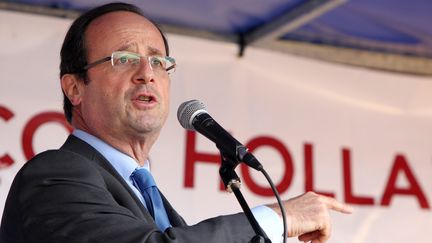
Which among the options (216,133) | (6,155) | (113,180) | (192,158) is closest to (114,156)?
(113,180)

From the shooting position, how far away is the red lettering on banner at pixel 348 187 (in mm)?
3842

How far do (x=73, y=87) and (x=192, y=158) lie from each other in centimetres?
160

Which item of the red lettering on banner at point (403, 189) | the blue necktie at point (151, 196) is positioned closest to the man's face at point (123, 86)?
the blue necktie at point (151, 196)

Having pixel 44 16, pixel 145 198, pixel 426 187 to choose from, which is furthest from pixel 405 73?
pixel 145 198

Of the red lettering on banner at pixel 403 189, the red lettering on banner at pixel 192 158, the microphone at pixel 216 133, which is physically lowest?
the red lettering on banner at pixel 403 189

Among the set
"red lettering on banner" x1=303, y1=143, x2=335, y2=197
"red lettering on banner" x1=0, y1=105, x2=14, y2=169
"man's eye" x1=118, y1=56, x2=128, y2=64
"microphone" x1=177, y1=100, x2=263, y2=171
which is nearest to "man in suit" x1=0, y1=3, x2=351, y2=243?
"man's eye" x1=118, y1=56, x2=128, y2=64

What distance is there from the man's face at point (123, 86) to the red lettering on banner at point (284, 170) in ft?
5.69

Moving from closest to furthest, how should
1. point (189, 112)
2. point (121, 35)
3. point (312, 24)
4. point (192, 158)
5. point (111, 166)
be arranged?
point (189, 112)
point (111, 166)
point (121, 35)
point (192, 158)
point (312, 24)

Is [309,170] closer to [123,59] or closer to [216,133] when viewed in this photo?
[123,59]

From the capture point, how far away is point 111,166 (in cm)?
172

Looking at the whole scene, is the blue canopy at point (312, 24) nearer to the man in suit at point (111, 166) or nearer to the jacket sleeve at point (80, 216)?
the man in suit at point (111, 166)

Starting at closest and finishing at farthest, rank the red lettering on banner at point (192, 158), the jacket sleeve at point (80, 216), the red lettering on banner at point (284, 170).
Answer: the jacket sleeve at point (80, 216), the red lettering on banner at point (192, 158), the red lettering on banner at point (284, 170)

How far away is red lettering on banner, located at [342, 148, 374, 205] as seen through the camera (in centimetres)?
384

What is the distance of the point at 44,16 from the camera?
3512 mm
